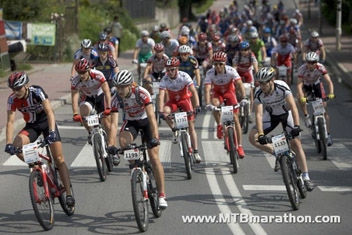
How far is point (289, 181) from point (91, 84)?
14.7ft

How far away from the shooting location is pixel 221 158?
16.5m

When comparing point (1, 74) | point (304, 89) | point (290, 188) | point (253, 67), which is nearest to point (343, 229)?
point (290, 188)

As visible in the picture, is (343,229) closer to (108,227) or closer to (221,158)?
(108,227)

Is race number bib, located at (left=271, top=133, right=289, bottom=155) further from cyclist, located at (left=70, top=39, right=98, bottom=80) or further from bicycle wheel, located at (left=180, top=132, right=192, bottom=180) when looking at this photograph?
cyclist, located at (left=70, top=39, right=98, bottom=80)

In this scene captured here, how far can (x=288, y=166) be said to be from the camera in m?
12.3

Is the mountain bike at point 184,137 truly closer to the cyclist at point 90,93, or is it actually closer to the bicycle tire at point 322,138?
the cyclist at point 90,93

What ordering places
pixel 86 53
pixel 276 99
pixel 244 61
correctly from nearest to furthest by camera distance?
pixel 276 99, pixel 86 53, pixel 244 61

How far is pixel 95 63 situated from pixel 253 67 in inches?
166

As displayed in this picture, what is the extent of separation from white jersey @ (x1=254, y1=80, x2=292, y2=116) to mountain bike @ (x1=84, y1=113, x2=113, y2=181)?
2.60 m

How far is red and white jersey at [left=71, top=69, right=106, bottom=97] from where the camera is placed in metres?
15.1

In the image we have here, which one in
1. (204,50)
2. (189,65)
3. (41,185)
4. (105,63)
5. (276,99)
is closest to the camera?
(41,185)

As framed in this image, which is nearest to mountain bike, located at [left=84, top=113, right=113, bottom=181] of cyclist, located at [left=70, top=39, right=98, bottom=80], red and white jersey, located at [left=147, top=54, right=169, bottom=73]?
cyclist, located at [left=70, top=39, right=98, bottom=80]

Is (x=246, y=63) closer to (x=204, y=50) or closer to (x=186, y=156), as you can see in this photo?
(x=204, y=50)

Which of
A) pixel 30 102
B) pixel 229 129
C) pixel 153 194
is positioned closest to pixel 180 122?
pixel 229 129
